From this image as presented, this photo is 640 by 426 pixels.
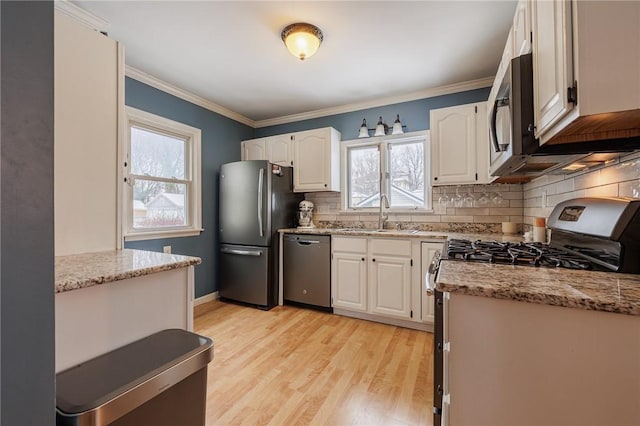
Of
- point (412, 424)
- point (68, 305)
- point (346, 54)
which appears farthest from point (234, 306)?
point (346, 54)

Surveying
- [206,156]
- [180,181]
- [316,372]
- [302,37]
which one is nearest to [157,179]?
[180,181]

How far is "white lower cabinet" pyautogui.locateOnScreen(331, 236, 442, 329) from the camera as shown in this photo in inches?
103

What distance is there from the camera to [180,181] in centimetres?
315

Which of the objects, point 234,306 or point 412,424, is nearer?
point 412,424

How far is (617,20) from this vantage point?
75cm

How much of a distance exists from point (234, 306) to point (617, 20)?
350cm

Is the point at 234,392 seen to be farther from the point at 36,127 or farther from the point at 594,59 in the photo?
the point at 594,59

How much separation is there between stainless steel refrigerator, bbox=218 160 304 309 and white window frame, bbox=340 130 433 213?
0.72 meters

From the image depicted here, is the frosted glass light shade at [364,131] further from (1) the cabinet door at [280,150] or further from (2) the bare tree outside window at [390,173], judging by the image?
(1) the cabinet door at [280,150]

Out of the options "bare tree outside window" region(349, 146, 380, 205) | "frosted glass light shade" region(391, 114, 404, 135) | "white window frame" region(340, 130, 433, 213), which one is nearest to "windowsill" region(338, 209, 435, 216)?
"white window frame" region(340, 130, 433, 213)

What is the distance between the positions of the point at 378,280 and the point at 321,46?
7.06 feet

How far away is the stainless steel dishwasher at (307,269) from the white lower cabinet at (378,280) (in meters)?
0.09

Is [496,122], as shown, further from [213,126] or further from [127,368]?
[213,126]

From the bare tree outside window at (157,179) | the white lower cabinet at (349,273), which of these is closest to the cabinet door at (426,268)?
the white lower cabinet at (349,273)
